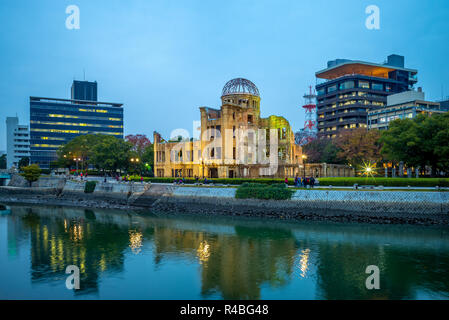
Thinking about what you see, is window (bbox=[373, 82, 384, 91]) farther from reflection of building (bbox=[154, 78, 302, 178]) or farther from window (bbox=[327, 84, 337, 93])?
reflection of building (bbox=[154, 78, 302, 178])

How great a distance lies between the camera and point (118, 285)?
18531mm

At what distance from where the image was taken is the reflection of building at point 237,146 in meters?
62.9

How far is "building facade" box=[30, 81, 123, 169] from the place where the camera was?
144 meters

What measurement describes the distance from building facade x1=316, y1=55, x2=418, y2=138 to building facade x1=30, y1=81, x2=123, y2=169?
94869 mm

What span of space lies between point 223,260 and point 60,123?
479 ft

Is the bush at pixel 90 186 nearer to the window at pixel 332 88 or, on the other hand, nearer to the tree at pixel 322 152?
the tree at pixel 322 152

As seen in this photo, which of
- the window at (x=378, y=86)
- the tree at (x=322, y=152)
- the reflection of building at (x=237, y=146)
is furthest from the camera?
the window at (x=378, y=86)

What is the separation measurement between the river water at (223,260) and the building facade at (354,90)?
96.6 meters

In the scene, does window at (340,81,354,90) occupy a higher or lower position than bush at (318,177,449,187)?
higher

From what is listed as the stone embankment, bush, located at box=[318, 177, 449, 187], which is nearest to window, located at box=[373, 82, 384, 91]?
bush, located at box=[318, 177, 449, 187]

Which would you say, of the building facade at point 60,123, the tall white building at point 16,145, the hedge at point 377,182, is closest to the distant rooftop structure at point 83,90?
the tall white building at point 16,145

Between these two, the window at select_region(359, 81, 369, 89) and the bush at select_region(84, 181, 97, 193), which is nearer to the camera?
the bush at select_region(84, 181, 97, 193)
